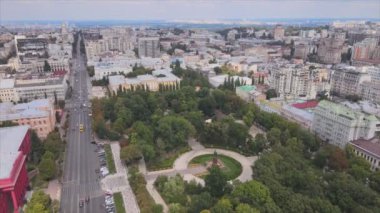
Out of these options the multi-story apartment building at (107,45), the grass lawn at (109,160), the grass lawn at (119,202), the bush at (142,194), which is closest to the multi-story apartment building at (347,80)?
the grass lawn at (109,160)

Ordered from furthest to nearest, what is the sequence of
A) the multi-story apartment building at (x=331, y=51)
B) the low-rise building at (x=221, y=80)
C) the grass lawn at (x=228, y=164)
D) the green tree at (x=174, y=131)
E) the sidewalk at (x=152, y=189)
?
1. the multi-story apartment building at (x=331, y=51)
2. the low-rise building at (x=221, y=80)
3. the green tree at (x=174, y=131)
4. the grass lawn at (x=228, y=164)
5. the sidewalk at (x=152, y=189)

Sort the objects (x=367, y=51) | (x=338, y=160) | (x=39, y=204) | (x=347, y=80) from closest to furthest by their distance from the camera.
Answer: (x=39, y=204) < (x=338, y=160) < (x=347, y=80) < (x=367, y=51)

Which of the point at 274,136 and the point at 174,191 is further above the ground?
the point at 274,136

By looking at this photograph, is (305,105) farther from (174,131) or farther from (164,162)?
(164,162)

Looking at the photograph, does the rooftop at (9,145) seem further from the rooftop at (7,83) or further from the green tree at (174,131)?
the rooftop at (7,83)

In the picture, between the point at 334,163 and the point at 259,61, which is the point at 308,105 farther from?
the point at 259,61

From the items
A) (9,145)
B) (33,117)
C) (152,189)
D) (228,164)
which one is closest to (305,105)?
(228,164)

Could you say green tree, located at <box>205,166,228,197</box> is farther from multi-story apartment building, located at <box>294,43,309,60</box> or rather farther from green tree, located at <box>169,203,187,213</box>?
multi-story apartment building, located at <box>294,43,309,60</box>
